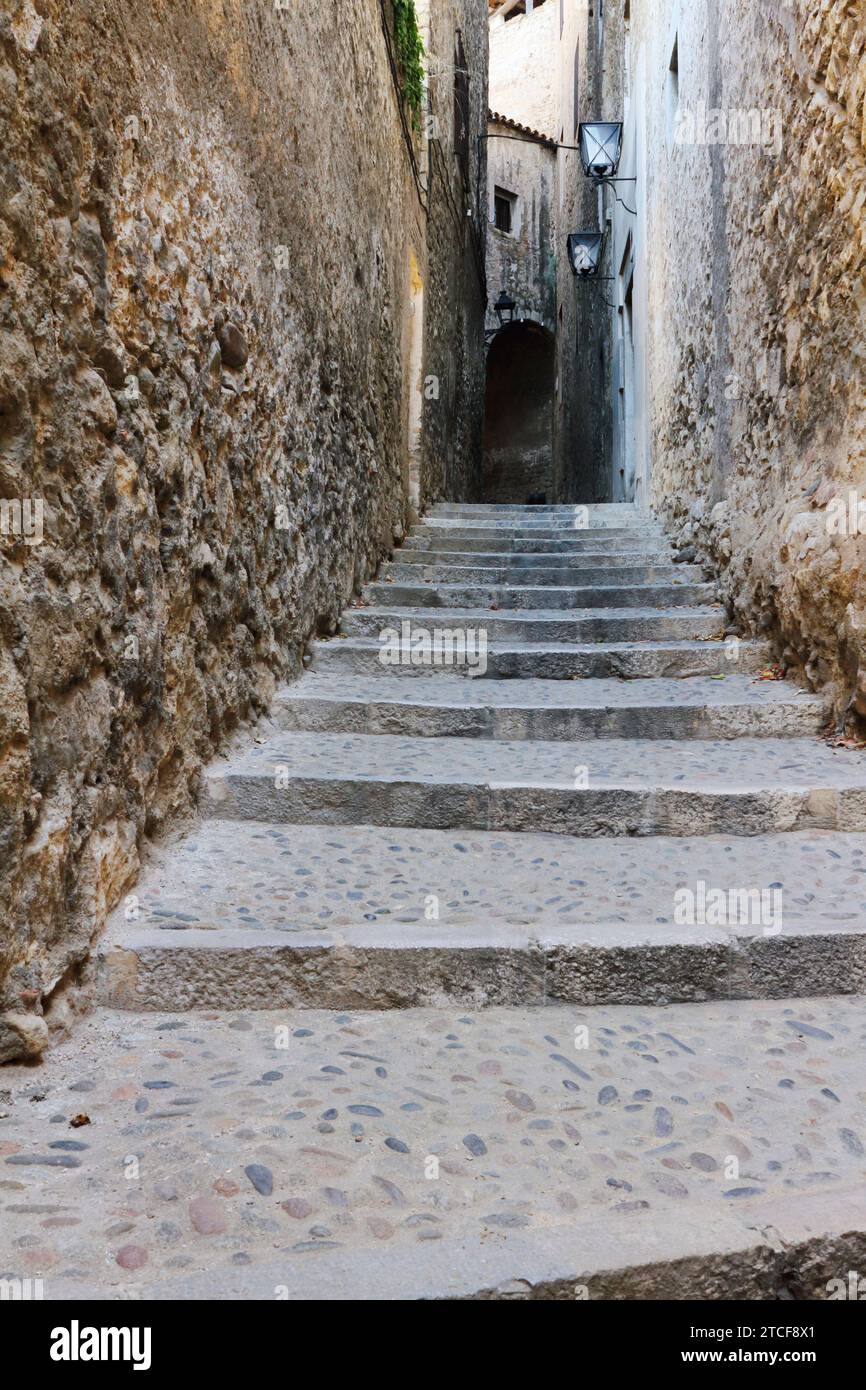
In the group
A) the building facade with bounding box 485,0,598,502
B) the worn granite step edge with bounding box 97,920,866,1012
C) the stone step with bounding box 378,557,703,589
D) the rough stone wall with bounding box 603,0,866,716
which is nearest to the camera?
the worn granite step edge with bounding box 97,920,866,1012

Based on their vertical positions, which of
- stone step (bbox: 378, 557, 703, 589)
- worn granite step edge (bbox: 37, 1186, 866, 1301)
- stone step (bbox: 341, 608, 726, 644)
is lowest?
worn granite step edge (bbox: 37, 1186, 866, 1301)

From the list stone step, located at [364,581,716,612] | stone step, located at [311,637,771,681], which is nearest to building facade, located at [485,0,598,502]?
stone step, located at [364,581,716,612]

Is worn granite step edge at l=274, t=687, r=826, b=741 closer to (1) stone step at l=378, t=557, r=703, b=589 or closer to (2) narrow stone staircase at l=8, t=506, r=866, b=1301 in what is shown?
(2) narrow stone staircase at l=8, t=506, r=866, b=1301

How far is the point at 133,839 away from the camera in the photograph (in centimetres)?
237

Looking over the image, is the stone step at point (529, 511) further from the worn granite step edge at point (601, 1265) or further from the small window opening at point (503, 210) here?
the small window opening at point (503, 210)

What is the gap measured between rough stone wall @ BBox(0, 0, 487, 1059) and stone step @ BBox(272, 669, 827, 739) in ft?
0.89

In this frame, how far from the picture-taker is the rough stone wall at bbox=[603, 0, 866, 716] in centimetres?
337

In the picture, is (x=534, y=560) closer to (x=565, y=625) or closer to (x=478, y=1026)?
(x=565, y=625)

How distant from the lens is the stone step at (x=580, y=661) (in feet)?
14.8

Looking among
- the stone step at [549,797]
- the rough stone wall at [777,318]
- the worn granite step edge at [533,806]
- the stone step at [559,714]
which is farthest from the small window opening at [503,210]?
the worn granite step edge at [533,806]

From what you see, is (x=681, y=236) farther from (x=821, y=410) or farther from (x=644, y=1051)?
(x=644, y=1051)

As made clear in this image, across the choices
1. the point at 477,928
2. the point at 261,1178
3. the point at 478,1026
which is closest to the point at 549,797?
the point at 477,928

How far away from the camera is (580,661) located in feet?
15.2

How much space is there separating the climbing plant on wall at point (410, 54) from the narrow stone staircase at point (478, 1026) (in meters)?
5.44
